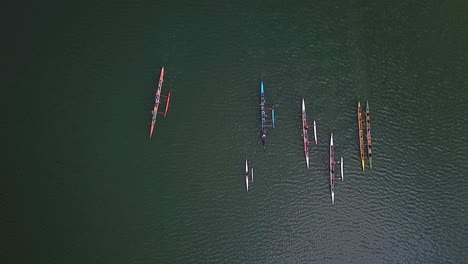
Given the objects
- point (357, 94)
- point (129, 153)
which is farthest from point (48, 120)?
point (357, 94)

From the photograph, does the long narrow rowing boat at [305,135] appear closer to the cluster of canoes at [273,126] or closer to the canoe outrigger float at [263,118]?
the cluster of canoes at [273,126]

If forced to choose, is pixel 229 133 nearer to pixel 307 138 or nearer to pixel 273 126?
pixel 273 126

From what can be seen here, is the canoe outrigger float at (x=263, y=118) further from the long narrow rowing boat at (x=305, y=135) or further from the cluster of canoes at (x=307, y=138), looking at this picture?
the long narrow rowing boat at (x=305, y=135)

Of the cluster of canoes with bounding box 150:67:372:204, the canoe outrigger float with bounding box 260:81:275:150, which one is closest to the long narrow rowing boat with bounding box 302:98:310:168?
the cluster of canoes with bounding box 150:67:372:204

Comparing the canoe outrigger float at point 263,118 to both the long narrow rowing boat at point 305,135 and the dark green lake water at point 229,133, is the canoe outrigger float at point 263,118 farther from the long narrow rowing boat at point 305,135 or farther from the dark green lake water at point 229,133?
the long narrow rowing boat at point 305,135

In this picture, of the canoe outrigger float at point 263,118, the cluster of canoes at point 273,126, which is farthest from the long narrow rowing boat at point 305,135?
the canoe outrigger float at point 263,118

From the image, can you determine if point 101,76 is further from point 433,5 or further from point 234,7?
point 433,5

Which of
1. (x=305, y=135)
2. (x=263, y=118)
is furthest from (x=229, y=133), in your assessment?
(x=305, y=135)

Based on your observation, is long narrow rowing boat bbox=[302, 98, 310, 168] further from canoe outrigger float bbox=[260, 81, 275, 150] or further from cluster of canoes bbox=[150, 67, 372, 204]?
canoe outrigger float bbox=[260, 81, 275, 150]
